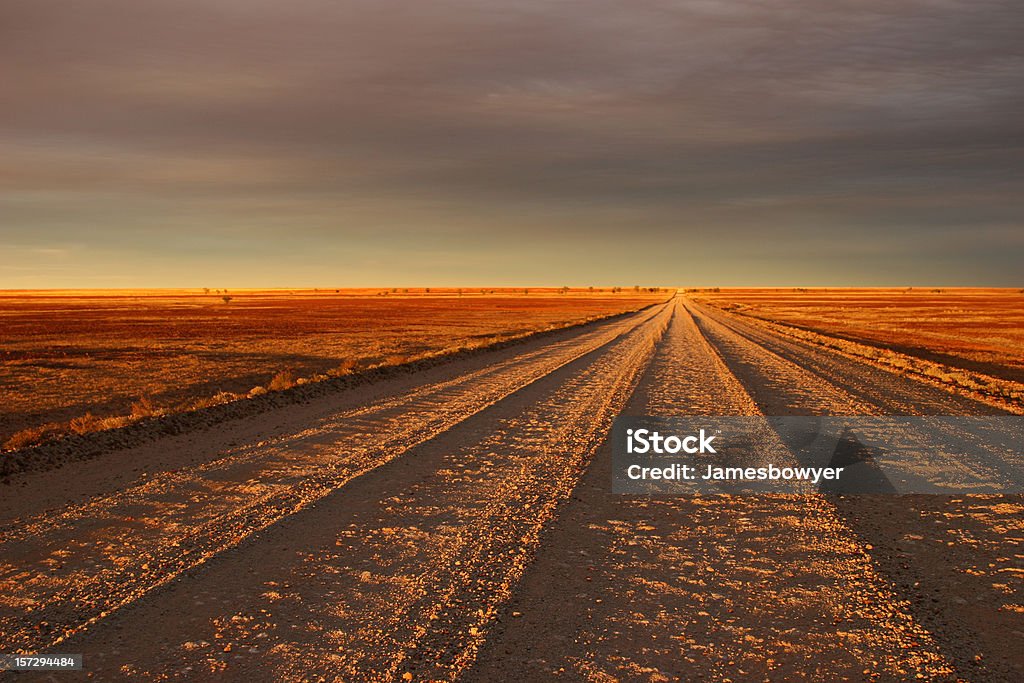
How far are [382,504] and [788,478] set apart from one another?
481 centimetres

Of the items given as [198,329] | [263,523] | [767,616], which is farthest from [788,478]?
[198,329]

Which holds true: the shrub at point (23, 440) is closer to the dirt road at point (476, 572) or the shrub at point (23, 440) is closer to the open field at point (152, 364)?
the open field at point (152, 364)

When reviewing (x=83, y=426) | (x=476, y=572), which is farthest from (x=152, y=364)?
(x=476, y=572)

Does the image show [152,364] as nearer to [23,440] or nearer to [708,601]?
[23,440]

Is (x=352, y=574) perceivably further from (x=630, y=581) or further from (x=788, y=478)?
(x=788, y=478)

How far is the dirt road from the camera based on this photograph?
3.60m

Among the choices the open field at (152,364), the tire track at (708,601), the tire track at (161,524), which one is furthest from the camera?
the open field at (152,364)

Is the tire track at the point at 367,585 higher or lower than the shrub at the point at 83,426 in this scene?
lower

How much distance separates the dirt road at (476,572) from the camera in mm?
3596

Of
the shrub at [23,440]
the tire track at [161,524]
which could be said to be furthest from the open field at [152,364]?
the tire track at [161,524]

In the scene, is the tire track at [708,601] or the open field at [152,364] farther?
the open field at [152,364]

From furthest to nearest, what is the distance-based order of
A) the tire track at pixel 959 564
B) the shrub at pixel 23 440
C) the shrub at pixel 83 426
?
the shrub at pixel 83 426 → the shrub at pixel 23 440 → the tire track at pixel 959 564

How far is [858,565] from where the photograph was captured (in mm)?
4855

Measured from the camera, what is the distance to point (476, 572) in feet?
15.5
